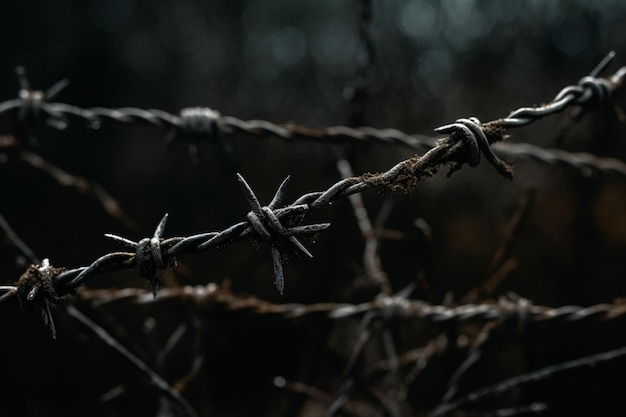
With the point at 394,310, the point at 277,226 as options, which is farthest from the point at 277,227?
the point at 394,310

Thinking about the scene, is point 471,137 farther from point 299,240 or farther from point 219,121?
point 219,121

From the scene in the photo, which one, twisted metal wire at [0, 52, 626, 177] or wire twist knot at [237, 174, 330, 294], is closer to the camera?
wire twist knot at [237, 174, 330, 294]

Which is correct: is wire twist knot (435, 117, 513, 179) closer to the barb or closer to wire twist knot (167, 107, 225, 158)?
the barb

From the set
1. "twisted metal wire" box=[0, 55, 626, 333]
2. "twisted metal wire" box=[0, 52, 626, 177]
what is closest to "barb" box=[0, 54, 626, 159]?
"twisted metal wire" box=[0, 52, 626, 177]

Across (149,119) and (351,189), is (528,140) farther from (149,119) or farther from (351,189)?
(351,189)

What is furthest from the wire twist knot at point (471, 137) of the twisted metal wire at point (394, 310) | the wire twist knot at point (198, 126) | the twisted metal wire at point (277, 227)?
the wire twist knot at point (198, 126)

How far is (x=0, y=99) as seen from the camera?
234 cm

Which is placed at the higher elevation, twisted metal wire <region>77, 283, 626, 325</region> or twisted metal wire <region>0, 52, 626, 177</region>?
twisted metal wire <region>0, 52, 626, 177</region>

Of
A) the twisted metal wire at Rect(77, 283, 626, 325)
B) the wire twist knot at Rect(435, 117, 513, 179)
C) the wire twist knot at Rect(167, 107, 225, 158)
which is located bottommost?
the twisted metal wire at Rect(77, 283, 626, 325)

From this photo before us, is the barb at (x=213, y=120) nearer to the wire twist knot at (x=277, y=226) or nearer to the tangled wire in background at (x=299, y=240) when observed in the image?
the tangled wire in background at (x=299, y=240)

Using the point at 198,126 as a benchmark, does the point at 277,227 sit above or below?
below

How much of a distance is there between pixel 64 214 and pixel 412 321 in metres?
1.95

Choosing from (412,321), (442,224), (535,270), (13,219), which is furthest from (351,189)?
(13,219)

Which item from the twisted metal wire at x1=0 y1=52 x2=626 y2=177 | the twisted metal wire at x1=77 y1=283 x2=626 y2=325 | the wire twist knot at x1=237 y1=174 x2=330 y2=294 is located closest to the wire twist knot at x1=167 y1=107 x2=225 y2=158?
the twisted metal wire at x1=0 y1=52 x2=626 y2=177
